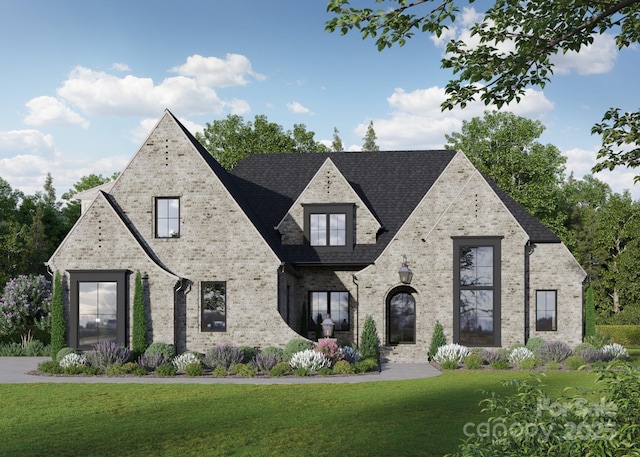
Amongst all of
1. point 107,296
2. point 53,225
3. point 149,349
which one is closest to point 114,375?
point 149,349

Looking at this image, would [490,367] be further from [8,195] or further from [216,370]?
[8,195]

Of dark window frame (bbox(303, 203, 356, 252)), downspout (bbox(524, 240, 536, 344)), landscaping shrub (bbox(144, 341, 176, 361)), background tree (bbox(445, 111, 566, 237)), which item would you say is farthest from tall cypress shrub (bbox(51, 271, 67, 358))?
background tree (bbox(445, 111, 566, 237))

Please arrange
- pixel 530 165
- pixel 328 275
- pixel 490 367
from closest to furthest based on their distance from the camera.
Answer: pixel 490 367, pixel 328 275, pixel 530 165

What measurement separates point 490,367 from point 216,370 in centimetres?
920

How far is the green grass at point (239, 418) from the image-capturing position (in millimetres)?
11953

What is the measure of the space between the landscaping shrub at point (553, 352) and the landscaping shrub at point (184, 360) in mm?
12183

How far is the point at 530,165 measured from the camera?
46.4 m

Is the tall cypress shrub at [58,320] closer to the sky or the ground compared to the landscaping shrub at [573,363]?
closer to the sky

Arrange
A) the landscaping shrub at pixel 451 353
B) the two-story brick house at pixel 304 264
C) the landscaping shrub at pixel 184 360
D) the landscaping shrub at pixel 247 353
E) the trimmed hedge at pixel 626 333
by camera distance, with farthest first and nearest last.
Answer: the trimmed hedge at pixel 626 333, the two-story brick house at pixel 304 264, the landscaping shrub at pixel 451 353, the landscaping shrub at pixel 247 353, the landscaping shrub at pixel 184 360

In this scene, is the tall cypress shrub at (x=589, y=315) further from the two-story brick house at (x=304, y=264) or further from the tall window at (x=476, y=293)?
the tall window at (x=476, y=293)

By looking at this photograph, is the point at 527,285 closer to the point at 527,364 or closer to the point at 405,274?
the point at 527,364

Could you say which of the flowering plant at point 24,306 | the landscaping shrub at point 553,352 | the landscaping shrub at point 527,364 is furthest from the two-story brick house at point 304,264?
the flowering plant at point 24,306

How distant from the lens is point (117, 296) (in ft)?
84.4

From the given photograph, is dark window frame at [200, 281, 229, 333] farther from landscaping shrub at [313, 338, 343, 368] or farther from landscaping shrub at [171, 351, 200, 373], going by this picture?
landscaping shrub at [313, 338, 343, 368]
